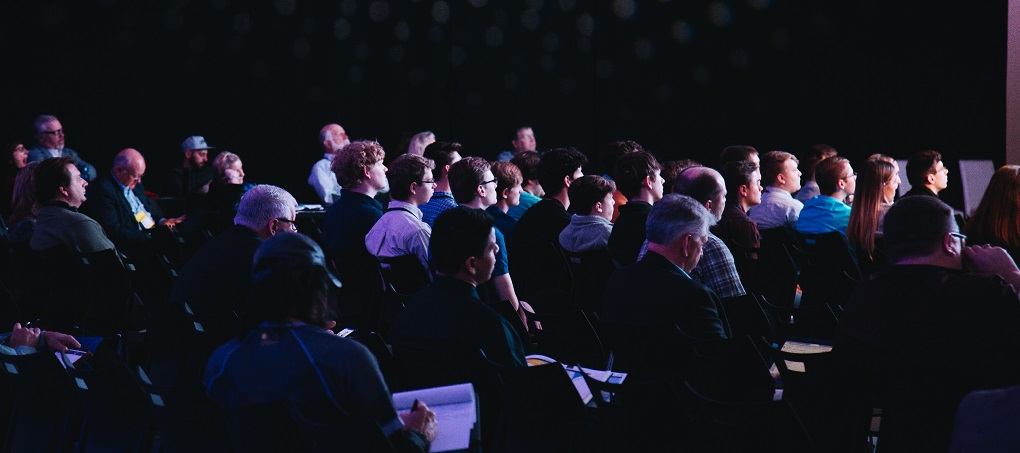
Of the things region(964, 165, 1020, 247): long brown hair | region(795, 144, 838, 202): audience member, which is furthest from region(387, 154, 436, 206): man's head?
region(795, 144, 838, 202): audience member

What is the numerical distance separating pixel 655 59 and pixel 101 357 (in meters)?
9.93

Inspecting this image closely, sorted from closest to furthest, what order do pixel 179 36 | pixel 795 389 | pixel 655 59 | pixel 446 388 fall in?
pixel 446 388 → pixel 795 389 → pixel 179 36 → pixel 655 59

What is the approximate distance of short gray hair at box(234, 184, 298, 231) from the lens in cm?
412

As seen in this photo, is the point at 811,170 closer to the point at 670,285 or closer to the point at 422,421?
the point at 670,285

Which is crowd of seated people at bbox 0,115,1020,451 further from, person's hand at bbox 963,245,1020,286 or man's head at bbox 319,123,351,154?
man's head at bbox 319,123,351,154

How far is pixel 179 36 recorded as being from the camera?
36.8ft

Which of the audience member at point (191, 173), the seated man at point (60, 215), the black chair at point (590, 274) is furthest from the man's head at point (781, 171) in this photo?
the audience member at point (191, 173)

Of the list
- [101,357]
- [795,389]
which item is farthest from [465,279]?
[101,357]

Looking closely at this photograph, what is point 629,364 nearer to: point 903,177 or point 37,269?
point 37,269

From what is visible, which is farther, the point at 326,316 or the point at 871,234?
the point at 871,234

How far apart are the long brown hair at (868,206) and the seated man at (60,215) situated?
4.04 meters

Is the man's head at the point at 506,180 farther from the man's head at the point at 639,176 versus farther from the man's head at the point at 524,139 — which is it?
the man's head at the point at 524,139

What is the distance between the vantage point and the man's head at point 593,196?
518 centimetres

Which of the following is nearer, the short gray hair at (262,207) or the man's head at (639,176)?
the short gray hair at (262,207)
